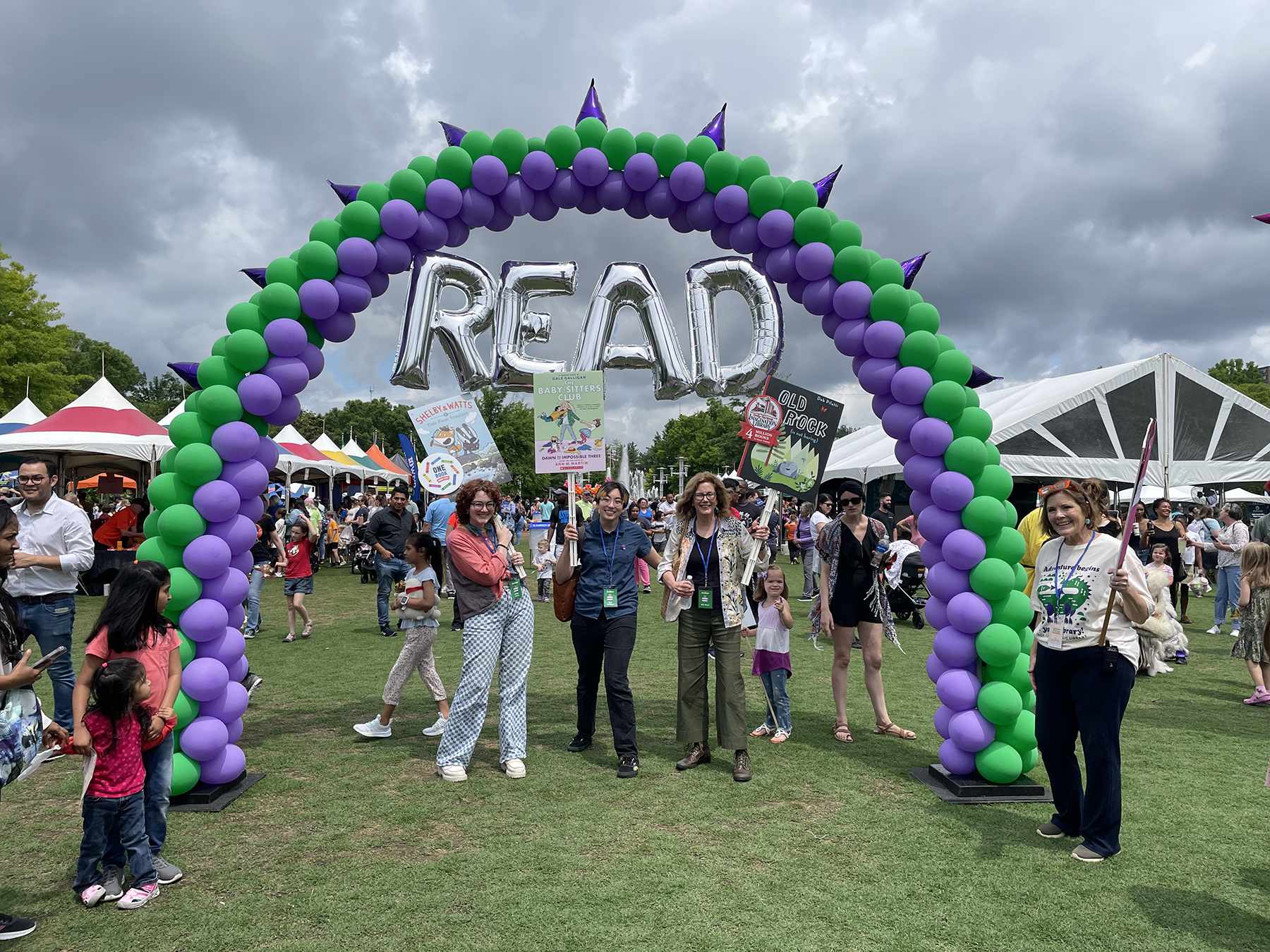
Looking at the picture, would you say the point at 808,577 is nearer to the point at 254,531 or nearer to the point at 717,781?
the point at 717,781

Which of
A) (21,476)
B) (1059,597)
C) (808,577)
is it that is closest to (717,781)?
(1059,597)

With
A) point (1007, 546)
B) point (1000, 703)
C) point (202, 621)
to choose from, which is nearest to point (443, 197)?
point (202, 621)

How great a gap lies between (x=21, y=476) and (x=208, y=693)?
1.93 metres

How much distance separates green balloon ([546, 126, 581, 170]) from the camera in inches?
225

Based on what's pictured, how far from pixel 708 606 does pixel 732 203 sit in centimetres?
288

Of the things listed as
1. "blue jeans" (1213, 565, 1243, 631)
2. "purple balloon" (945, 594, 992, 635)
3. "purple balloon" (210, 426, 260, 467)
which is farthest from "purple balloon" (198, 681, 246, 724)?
"blue jeans" (1213, 565, 1243, 631)

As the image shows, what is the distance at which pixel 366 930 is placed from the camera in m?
3.36

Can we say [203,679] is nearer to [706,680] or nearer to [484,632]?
[484,632]

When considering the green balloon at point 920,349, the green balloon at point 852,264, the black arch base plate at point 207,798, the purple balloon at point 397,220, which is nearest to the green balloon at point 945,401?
the green balloon at point 920,349

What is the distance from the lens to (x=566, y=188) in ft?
19.0

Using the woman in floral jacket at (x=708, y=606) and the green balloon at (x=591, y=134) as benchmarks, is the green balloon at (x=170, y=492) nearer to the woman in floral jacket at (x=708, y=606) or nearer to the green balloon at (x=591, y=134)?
the woman in floral jacket at (x=708, y=606)

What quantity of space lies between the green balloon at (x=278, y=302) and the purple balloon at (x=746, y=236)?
3.13 meters

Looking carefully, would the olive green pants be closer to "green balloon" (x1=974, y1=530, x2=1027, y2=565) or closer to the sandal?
the sandal

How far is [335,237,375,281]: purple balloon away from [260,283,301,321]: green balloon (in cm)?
36
